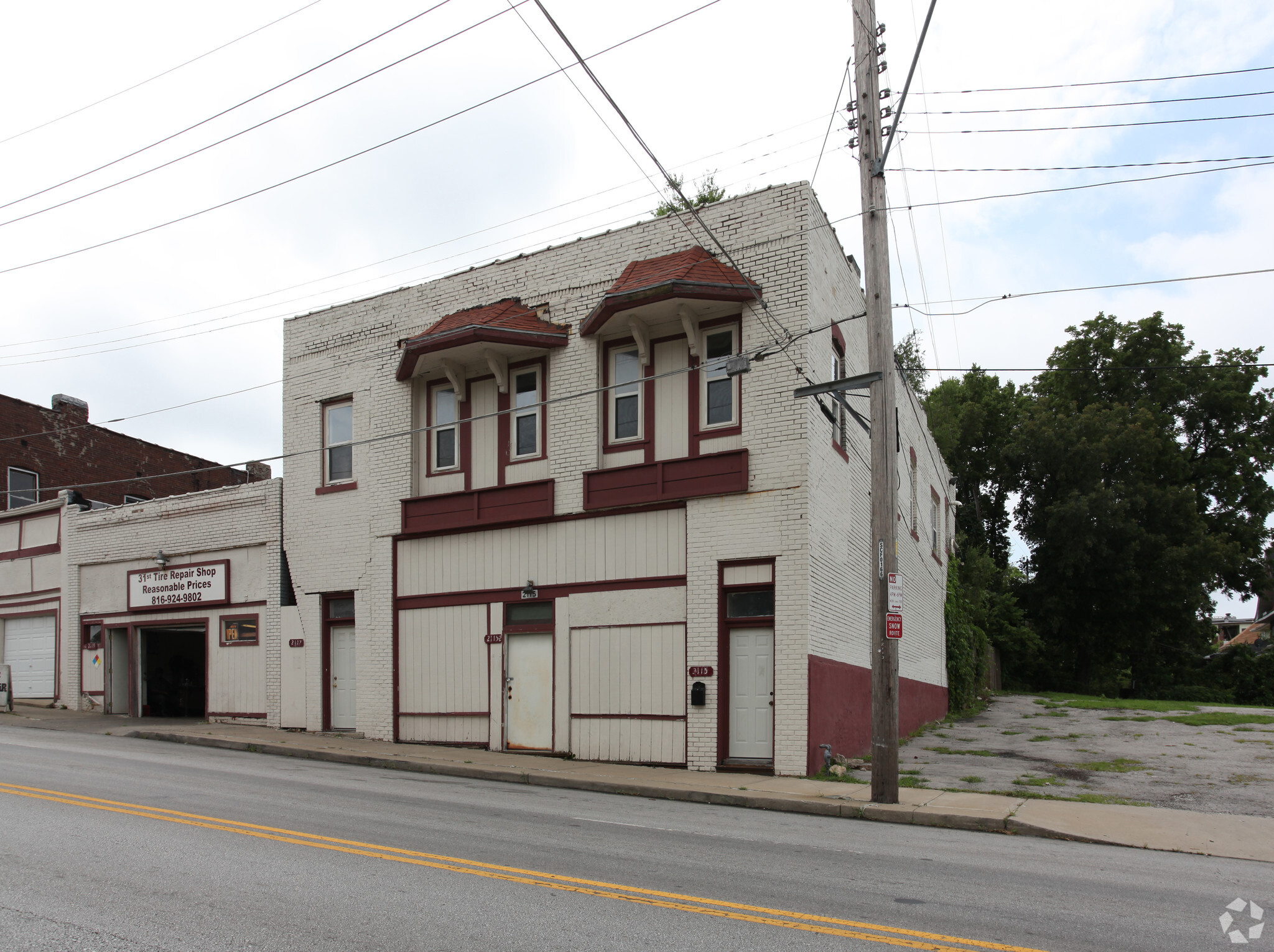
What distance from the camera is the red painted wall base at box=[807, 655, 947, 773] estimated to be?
564 inches

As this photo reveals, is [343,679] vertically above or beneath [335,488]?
beneath

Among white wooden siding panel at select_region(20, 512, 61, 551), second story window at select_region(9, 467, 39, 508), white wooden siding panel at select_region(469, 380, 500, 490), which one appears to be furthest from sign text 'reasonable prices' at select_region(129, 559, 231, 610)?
second story window at select_region(9, 467, 39, 508)

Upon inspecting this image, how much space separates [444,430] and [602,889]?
12.9 m

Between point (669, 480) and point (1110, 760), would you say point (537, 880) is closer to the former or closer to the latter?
point (669, 480)

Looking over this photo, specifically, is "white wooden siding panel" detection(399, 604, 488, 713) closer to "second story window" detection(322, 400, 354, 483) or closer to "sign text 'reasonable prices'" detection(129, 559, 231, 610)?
"second story window" detection(322, 400, 354, 483)

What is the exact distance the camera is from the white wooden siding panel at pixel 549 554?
15773 mm

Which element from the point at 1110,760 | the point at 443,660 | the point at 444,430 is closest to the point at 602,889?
the point at 443,660

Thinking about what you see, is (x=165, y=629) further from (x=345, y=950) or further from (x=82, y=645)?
(x=345, y=950)

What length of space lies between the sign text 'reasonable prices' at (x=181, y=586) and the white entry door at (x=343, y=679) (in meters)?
3.34

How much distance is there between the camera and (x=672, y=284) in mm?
14961

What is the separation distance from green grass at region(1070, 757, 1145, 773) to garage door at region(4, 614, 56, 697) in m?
23.9

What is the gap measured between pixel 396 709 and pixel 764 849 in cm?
1135

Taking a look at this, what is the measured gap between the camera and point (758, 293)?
48.2 feet

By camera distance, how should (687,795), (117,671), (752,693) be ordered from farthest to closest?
(117,671), (752,693), (687,795)
